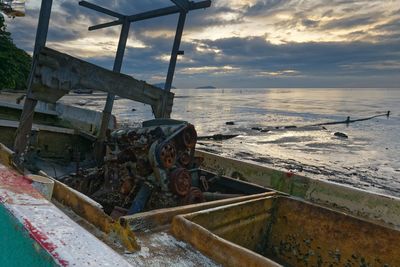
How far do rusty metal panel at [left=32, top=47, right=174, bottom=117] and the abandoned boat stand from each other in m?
0.01

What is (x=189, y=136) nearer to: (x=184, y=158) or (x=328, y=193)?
(x=184, y=158)

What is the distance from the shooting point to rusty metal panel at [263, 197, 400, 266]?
3117 mm

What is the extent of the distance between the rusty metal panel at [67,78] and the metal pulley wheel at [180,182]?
6.28 ft

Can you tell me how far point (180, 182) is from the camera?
3.71 m

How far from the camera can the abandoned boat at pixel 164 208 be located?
58.8 inches

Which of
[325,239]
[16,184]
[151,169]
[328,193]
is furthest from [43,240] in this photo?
[328,193]

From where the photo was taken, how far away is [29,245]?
1301 millimetres

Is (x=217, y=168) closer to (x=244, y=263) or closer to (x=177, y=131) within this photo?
(x=177, y=131)

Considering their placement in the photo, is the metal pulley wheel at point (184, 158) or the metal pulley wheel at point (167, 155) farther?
the metal pulley wheel at point (184, 158)

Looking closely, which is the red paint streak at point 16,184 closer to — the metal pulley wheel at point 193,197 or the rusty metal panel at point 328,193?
the metal pulley wheel at point 193,197

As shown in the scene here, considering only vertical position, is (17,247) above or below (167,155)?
below

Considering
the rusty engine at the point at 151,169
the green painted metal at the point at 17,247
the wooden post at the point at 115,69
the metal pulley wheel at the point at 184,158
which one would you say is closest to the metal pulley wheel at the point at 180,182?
the rusty engine at the point at 151,169

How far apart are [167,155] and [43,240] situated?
95.5 inches

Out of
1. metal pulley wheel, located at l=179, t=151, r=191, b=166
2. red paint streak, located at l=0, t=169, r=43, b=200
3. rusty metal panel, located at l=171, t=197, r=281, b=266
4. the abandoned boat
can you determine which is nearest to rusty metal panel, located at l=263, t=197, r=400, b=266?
the abandoned boat
